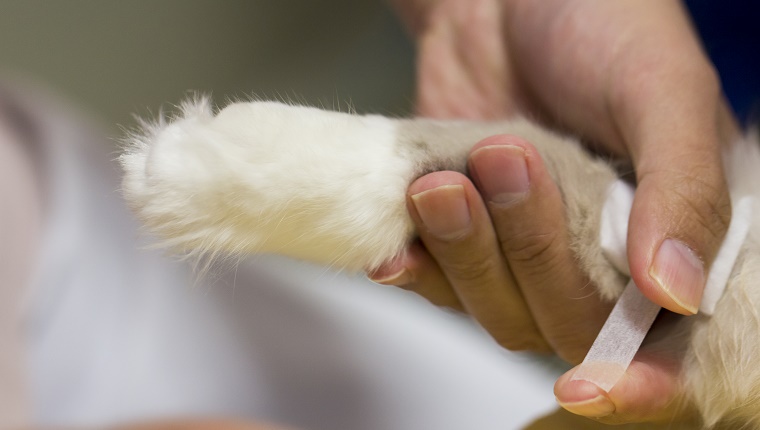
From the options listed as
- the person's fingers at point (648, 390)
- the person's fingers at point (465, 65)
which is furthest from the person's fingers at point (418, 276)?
the person's fingers at point (465, 65)

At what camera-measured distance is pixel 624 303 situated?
47 cm

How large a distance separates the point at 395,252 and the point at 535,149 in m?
0.12

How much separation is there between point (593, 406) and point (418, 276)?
0.16 meters

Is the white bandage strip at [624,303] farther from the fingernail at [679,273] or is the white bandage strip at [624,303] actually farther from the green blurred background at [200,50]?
the green blurred background at [200,50]

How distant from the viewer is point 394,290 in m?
1.03

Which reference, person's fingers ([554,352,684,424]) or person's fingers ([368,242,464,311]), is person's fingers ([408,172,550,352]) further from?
person's fingers ([554,352,684,424])

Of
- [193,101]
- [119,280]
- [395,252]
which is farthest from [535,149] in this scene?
[119,280]

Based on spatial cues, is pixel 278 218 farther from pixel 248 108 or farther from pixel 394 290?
pixel 394 290

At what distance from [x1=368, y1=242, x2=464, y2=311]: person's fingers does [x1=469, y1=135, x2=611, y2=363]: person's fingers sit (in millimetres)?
58

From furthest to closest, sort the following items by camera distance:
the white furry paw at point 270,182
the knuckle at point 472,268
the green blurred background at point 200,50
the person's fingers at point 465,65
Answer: the green blurred background at point 200,50
the person's fingers at point 465,65
the knuckle at point 472,268
the white furry paw at point 270,182

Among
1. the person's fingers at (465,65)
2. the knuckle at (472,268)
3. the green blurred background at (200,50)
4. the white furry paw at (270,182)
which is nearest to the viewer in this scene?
the white furry paw at (270,182)

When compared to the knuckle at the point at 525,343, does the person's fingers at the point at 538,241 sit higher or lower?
higher

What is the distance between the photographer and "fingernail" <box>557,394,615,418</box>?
0.43 meters

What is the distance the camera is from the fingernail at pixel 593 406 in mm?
428
